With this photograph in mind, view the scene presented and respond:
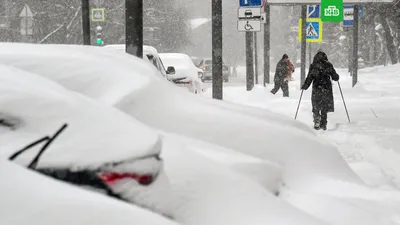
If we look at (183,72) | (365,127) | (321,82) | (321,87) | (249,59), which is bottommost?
(365,127)

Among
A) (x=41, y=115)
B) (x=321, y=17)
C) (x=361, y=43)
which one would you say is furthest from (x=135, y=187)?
(x=361, y=43)

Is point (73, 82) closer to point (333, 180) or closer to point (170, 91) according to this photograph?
point (170, 91)

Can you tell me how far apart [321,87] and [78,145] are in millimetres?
10732

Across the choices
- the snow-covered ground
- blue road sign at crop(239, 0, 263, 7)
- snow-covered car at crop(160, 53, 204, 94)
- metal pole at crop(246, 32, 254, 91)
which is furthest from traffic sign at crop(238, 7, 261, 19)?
metal pole at crop(246, 32, 254, 91)

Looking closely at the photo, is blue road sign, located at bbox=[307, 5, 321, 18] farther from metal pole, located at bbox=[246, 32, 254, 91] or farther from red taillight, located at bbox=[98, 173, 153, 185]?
red taillight, located at bbox=[98, 173, 153, 185]

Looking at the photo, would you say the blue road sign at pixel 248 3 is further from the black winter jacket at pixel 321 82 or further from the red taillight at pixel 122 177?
the red taillight at pixel 122 177

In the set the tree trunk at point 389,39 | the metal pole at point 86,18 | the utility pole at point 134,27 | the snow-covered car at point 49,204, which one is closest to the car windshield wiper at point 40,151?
the snow-covered car at point 49,204

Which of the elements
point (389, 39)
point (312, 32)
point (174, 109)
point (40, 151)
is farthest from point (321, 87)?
point (389, 39)

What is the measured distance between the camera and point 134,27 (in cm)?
1095

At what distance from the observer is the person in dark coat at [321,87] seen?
13.3 meters

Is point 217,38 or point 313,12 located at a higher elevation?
point 313,12

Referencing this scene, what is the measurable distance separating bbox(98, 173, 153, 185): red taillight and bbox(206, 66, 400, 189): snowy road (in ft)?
13.7

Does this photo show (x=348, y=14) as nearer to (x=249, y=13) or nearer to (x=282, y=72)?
(x=282, y=72)

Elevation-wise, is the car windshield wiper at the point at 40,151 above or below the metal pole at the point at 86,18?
below
